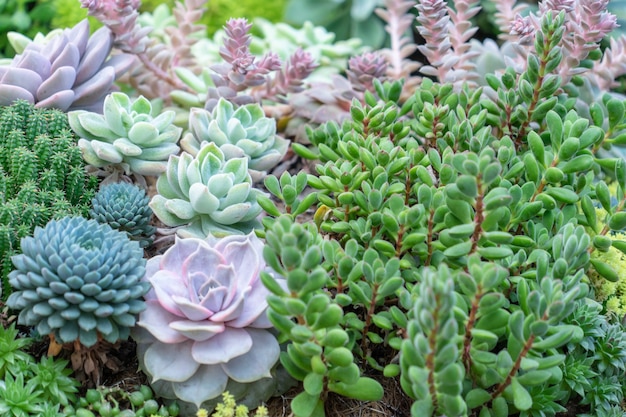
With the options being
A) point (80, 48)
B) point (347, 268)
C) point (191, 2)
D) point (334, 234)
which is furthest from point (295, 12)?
point (347, 268)

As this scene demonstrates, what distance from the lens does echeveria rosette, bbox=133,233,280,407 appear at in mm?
1302

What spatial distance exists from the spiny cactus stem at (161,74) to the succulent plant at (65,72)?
0.14 metres

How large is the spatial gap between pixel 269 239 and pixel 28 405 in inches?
23.1

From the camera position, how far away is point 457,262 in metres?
A: 1.36

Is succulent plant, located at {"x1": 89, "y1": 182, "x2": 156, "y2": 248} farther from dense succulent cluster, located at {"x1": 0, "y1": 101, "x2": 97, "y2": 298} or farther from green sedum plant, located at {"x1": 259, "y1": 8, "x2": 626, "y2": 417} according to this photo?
green sedum plant, located at {"x1": 259, "y1": 8, "x2": 626, "y2": 417}

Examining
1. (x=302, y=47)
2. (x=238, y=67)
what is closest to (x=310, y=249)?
(x=238, y=67)

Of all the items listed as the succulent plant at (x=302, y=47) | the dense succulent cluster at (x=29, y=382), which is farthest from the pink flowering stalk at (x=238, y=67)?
the dense succulent cluster at (x=29, y=382)

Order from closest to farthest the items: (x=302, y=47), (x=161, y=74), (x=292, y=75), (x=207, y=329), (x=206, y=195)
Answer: (x=207, y=329)
(x=206, y=195)
(x=292, y=75)
(x=161, y=74)
(x=302, y=47)

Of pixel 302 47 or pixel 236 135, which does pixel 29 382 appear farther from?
pixel 302 47

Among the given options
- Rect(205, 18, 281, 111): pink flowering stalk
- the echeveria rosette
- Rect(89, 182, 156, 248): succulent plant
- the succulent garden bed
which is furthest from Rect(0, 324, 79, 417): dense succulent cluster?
Rect(205, 18, 281, 111): pink flowering stalk

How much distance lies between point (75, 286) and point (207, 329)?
258mm

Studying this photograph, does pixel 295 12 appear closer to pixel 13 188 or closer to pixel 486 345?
pixel 13 188

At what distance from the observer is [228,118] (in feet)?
5.88

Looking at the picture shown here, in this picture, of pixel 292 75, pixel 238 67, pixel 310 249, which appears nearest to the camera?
pixel 310 249
